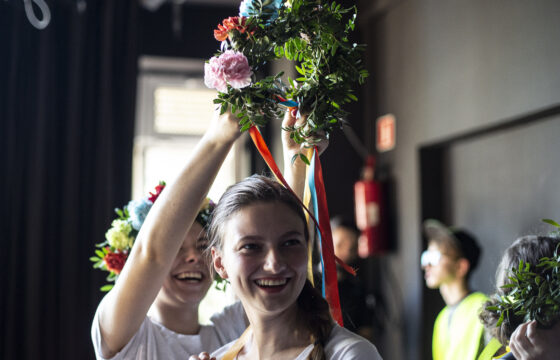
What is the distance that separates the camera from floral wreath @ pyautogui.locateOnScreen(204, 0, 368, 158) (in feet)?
3.86

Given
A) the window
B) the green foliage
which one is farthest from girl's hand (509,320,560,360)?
the window

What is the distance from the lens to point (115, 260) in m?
1.84

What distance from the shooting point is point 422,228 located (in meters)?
3.97

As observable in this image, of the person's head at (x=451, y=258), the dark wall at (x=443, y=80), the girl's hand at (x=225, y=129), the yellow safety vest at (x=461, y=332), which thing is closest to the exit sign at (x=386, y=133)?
the dark wall at (x=443, y=80)

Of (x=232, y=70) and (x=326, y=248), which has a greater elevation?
(x=232, y=70)

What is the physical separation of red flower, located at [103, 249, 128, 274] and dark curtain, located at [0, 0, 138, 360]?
7.91 feet

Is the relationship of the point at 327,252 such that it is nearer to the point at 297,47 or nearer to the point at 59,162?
the point at 297,47

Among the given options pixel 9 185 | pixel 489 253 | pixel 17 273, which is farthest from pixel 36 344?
pixel 489 253

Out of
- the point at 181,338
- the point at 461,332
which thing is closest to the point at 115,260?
the point at 181,338

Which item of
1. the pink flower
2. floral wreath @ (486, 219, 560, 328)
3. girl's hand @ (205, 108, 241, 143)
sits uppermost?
the pink flower

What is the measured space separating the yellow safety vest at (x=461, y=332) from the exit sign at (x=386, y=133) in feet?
5.48

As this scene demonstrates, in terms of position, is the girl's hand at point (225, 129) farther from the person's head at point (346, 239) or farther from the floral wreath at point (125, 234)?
the person's head at point (346, 239)

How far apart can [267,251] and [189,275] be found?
20.9 inches

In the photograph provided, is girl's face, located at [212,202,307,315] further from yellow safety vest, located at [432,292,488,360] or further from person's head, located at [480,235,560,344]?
yellow safety vest, located at [432,292,488,360]
